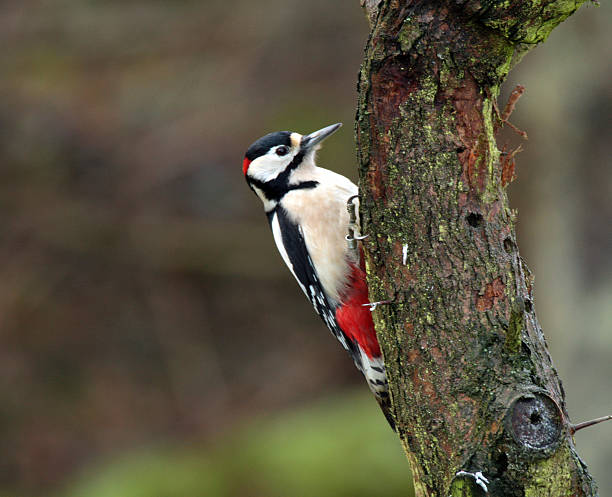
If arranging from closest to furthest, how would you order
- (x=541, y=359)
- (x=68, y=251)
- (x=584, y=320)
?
1. (x=541, y=359)
2. (x=584, y=320)
3. (x=68, y=251)

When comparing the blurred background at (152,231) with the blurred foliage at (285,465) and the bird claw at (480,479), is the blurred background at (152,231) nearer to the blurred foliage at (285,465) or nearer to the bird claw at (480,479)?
the blurred foliage at (285,465)

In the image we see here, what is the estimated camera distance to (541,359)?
7.23 ft

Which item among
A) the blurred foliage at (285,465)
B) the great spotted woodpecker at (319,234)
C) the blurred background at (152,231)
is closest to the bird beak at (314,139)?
the great spotted woodpecker at (319,234)

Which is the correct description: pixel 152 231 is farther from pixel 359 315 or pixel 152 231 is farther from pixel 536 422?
pixel 536 422

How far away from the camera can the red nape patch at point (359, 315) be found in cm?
333

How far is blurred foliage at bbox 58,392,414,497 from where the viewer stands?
19.2 feet

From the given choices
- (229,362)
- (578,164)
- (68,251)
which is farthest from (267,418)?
(578,164)

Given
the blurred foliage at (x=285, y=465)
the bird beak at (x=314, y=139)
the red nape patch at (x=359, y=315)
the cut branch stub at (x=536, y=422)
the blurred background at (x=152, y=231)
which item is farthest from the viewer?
the blurred background at (x=152, y=231)

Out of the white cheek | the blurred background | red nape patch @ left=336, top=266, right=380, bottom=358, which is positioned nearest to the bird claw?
red nape patch @ left=336, top=266, right=380, bottom=358

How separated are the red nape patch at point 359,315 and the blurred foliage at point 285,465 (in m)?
2.71

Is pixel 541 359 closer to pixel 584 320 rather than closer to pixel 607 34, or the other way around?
pixel 584 320

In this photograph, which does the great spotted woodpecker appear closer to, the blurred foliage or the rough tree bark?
the rough tree bark

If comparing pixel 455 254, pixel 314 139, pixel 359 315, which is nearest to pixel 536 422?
pixel 455 254

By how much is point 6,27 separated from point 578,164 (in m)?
6.74
